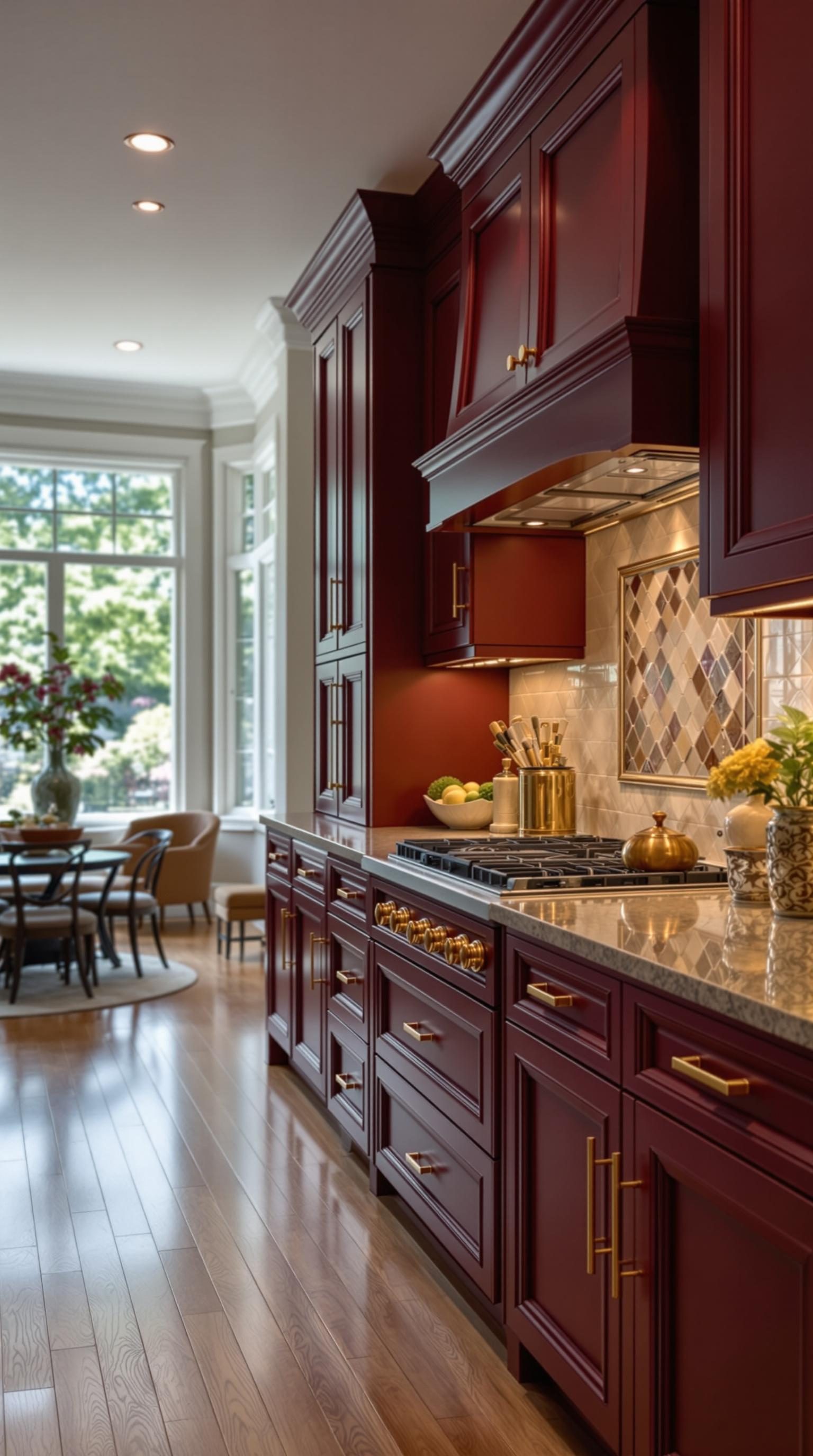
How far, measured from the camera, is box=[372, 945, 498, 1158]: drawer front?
2514 mm

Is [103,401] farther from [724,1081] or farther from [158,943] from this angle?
[724,1081]

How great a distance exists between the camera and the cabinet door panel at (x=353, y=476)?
14.2 feet

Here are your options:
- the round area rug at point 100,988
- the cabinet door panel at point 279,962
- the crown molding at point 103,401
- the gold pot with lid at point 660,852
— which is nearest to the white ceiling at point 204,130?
the crown molding at point 103,401

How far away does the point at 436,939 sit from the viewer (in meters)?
2.75

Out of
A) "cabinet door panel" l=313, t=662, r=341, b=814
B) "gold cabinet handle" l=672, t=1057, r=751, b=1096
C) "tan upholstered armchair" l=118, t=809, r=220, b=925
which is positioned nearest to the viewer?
"gold cabinet handle" l=672, t=1057, r=751, b=1096

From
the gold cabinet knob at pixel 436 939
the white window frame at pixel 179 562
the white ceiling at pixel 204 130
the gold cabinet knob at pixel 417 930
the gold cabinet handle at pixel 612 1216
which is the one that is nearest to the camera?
the gold cabinet handle at pixel 612 1216

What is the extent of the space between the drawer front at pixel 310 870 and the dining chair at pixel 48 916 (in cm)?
195

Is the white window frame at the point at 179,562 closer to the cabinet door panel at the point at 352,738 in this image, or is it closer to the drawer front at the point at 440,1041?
the cabinet door panel at the point at 352,738

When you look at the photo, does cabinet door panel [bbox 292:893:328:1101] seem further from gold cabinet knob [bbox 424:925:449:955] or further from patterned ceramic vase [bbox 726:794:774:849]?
patterned ceramic vase [bbox 726:794:774:849]

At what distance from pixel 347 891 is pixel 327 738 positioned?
4.12 feet

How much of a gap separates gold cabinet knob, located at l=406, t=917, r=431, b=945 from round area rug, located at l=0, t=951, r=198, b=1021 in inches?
130

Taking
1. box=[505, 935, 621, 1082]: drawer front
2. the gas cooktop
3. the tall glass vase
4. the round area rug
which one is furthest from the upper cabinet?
the tall glass vase

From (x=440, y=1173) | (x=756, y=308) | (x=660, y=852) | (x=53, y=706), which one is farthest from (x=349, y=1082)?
(x=53, y=706)

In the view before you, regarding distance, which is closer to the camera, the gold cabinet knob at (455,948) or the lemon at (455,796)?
the gold cabinet knob at (455,948)
